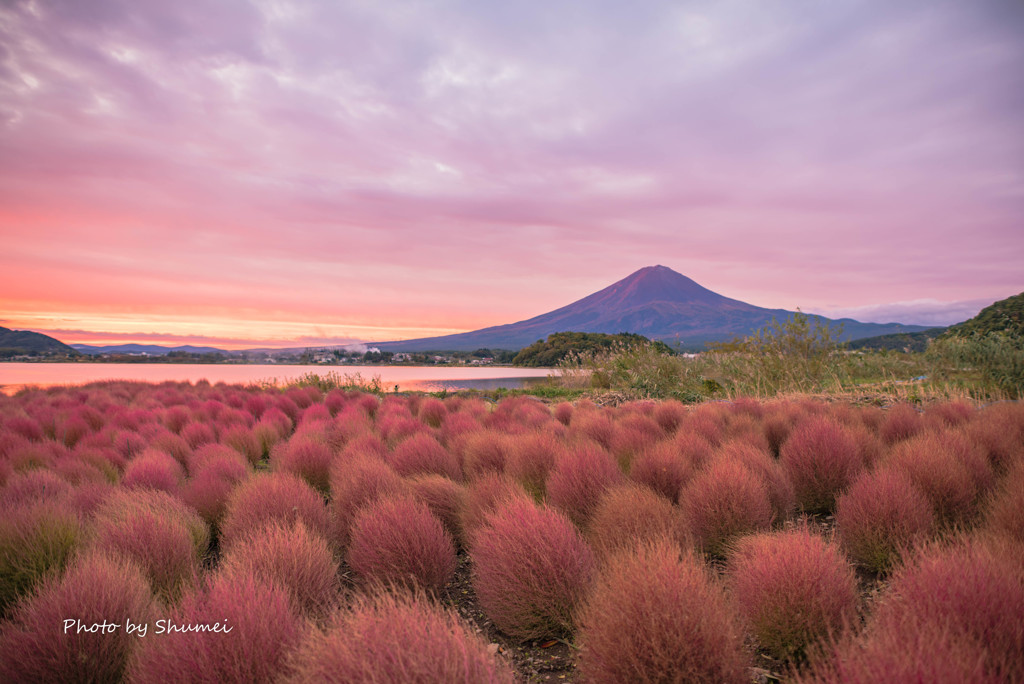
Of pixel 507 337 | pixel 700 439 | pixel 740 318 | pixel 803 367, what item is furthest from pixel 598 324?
pixel 700 439

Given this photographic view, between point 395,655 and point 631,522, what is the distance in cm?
175

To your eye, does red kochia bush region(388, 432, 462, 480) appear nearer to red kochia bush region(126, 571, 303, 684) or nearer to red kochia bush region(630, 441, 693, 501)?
red kochia bush region(630, 441, 693, 501)

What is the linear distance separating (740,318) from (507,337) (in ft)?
197

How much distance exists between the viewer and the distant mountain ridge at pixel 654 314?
87125 mm

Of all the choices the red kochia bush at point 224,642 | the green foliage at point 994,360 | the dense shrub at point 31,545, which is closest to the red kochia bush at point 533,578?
the red kochia bush at point 224,642

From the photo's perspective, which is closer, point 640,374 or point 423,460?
point 423,460

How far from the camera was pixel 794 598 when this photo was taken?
6.29 ft

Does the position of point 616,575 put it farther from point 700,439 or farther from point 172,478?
point 172,478

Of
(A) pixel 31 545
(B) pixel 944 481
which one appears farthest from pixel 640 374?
(A) pixel 31 545

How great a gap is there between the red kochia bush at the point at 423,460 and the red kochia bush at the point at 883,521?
3.14 meters

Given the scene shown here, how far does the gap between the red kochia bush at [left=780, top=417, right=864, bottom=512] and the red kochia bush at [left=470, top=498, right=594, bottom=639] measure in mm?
2834

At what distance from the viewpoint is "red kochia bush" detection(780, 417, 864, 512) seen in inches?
161

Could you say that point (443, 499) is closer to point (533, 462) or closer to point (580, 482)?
point (533, 462)

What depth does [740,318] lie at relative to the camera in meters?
111
